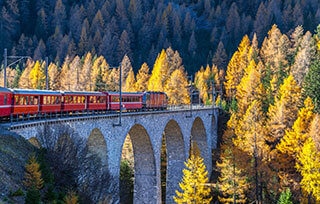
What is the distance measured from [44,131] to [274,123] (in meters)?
45.2

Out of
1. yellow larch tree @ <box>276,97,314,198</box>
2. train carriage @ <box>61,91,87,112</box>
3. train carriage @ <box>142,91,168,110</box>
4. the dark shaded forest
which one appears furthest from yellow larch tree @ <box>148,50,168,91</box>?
train carriage @ <box>61,91,87,112</box>

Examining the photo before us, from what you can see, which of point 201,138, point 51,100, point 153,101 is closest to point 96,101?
point 51,100

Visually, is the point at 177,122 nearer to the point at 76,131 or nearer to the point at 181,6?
the point at 76,131

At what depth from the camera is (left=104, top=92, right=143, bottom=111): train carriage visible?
43.3 m

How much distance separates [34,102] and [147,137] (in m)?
15.9

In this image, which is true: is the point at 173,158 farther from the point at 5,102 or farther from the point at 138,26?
the point at 138,26

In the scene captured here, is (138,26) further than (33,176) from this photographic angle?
Yes

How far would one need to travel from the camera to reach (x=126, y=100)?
4712 cm

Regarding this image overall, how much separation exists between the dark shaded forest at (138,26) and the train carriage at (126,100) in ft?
243

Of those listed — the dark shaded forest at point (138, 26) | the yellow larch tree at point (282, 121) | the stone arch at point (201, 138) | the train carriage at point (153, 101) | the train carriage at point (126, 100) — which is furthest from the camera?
the dark shaded forest at point (138, 26)

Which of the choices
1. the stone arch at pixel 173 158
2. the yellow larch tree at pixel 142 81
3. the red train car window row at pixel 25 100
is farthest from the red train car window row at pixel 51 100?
the yellow larch tree at pixel 142 81

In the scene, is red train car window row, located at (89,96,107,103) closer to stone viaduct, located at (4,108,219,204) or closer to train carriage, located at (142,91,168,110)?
stone viaduct, located at (4,108,219,204)

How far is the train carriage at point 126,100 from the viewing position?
43.3 m

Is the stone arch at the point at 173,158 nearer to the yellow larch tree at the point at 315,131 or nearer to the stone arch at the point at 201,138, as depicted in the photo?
the stone arch at the point at 201,138
